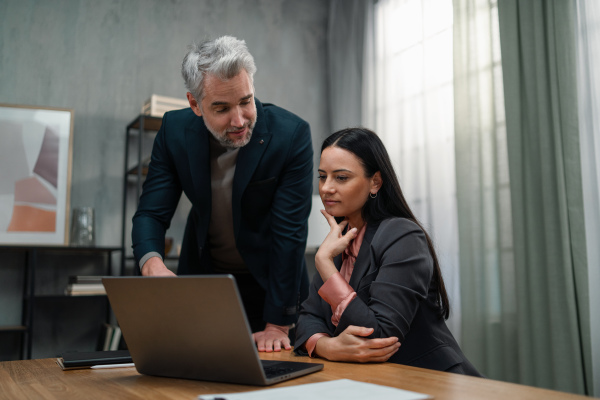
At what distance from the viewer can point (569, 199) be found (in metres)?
2.37

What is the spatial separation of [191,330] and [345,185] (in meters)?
0.75

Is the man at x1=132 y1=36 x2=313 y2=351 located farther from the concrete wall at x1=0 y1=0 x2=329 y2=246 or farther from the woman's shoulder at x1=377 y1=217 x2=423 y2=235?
the concrete wall at x1=0 y1=0 x2=329 y2=246

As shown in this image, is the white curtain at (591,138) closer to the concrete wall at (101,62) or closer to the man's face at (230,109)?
the man's face at (230,109)

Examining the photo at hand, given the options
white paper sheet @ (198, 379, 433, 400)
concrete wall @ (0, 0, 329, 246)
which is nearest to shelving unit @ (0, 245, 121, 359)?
concrete wall @ (0, 0, 329, 246)

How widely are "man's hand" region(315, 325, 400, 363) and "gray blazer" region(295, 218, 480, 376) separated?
5cm

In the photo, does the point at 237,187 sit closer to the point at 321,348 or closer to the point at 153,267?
the point at 153,267

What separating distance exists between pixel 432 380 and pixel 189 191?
3.64ft

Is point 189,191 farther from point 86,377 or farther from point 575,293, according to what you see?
point 575,293

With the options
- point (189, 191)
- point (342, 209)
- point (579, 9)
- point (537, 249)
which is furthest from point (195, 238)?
point (579, 9)

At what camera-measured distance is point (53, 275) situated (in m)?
3.34

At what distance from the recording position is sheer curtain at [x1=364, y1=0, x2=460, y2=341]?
3158 mm

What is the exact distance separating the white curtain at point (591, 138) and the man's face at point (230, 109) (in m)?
1.57

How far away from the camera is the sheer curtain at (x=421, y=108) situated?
3.16 m

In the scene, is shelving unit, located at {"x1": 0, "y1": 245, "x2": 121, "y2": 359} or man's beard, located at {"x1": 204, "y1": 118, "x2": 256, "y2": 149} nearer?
man's beard, located at {"x1": 204, "y1": 118, "x2": 256, "y2": 149}
